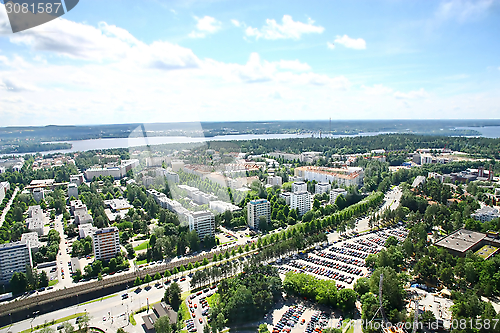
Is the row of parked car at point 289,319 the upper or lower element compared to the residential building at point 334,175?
lower

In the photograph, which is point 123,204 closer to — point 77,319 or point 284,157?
point 77,319

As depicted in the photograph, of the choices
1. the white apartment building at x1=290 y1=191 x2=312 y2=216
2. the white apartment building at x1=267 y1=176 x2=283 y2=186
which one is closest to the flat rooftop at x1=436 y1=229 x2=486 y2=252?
the white apartment building at x1=290 y1=191 x2=312 y2=216

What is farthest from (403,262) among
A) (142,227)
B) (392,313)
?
(142,227)

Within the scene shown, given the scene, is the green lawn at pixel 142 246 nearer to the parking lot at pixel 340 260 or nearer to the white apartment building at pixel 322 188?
the parking lot at pixel 340 260

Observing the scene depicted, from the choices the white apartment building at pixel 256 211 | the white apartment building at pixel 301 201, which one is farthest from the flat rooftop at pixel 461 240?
the white apartment building at pixel 256 211

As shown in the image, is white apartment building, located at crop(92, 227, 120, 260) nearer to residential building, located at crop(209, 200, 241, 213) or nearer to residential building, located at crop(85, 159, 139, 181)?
residential building, located at crop(209, 200, 241, 213)

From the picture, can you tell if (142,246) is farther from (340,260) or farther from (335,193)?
(335,193)
